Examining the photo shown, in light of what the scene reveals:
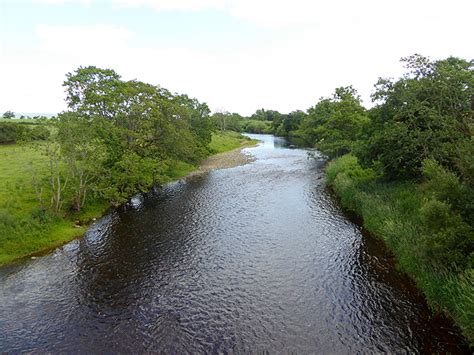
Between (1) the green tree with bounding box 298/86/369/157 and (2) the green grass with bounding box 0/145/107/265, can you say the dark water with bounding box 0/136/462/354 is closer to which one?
(2) the green grass with bounding box 0/145/107/265

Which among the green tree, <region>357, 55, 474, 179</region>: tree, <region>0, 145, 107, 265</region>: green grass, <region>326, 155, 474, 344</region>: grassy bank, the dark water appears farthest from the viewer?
the green tree

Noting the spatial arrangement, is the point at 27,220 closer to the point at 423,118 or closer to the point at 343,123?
the point at 423,118

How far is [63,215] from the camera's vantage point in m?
32.2

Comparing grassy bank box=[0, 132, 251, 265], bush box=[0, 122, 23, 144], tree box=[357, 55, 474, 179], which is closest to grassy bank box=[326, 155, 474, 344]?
tree box=[357, 55, 474, 179]

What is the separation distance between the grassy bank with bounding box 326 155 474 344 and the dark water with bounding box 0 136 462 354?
3.69 feet

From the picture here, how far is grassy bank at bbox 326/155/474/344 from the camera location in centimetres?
1571

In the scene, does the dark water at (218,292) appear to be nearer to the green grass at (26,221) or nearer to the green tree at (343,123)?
the green grass at (26,221)

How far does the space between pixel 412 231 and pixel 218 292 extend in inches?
549

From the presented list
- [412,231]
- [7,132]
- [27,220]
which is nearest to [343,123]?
[412,231]

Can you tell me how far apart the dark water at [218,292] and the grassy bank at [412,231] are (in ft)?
3.69

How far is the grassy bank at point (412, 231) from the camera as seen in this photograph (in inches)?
619

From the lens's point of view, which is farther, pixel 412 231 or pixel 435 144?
pixel 435 144

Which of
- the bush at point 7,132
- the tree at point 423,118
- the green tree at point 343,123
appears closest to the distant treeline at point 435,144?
the tree at point 423,118

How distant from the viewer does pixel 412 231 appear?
73.3ft
